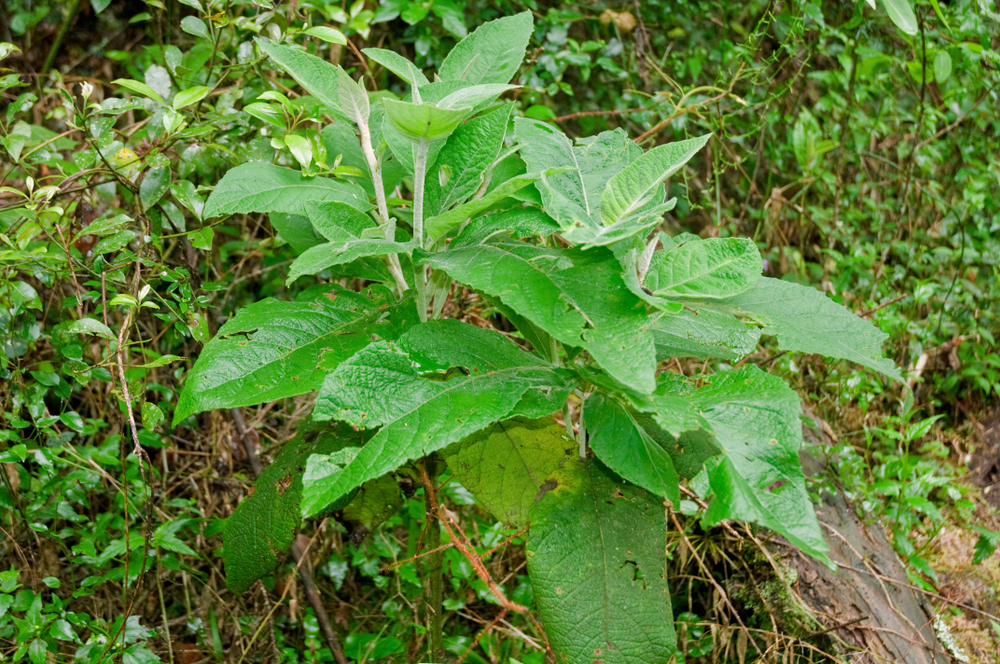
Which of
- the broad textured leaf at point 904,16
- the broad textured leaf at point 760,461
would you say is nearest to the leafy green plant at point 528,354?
the broad textured leaf at point 760,461

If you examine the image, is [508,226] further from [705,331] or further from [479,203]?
[705,331]

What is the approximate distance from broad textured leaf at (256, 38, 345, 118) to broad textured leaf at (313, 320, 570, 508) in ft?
1.53

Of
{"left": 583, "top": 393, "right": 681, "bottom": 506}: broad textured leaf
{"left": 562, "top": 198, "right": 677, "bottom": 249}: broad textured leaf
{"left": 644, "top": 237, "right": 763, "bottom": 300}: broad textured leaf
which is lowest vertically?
{"left": 583, "top": 393, "right": 681, "bottom": 506}: broad textured leaf

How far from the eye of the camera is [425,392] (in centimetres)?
116

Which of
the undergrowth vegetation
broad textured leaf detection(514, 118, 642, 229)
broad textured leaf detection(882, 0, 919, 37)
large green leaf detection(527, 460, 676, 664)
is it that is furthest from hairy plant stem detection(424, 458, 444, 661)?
broad textured leaf detection(882, 0, 919, 37)

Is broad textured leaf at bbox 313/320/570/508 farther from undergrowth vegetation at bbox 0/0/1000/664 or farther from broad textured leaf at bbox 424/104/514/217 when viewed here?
broad textured leaf at bbox 424/104/514/217

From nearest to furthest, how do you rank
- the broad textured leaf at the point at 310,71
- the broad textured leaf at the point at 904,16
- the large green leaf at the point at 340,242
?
the large green leaf at the point at 340,242 < the broad textured leaf at the point at 310,71 < the broad textured leaf at the point at 904,16

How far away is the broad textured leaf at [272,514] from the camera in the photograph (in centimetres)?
143

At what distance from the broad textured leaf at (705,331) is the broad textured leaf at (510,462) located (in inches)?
11.0

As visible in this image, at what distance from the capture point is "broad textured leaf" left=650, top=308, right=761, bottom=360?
1.29 m

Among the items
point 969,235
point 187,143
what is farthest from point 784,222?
point 187,143

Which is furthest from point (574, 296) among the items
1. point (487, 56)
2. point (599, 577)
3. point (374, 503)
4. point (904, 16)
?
point (904, 16)

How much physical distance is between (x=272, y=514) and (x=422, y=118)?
82 centimetres

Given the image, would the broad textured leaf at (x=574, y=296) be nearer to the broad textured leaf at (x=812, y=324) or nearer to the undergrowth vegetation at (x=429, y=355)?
the undergrowth vegetation at (x=429, y=355)
